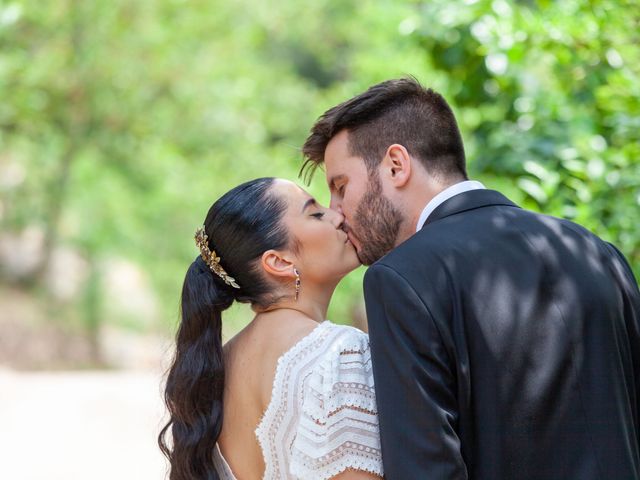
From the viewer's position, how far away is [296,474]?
2439mm

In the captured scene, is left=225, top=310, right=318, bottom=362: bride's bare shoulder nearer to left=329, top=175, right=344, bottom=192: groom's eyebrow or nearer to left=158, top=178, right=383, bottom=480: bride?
left=158, top=178, right=383, bottom=480: bride

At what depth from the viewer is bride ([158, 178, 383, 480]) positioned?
2.41 meters

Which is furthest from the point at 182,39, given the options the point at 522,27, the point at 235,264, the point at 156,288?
the point at 235,264

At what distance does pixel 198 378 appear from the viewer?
2.72 metres

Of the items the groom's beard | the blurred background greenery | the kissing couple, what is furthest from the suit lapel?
the blurred background greenery

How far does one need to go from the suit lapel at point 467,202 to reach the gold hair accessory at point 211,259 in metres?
0.66

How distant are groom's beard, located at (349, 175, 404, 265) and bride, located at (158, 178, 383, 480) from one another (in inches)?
4.9

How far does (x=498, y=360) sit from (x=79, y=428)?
30.7ft

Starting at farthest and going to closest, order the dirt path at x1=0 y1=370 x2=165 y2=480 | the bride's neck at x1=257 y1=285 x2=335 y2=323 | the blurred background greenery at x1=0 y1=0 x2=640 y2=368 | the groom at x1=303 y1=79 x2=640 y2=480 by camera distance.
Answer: the blurred background greenery at x1=0 y1=0 x2=640 y2=368 < the dirt path at x1=0 y1=370 x2=165 y2=480 < the bride's neck at x1=257 y1=285 x2=335 y2=323 < the groom at x1=303 y1=79 x2=640 y2=480

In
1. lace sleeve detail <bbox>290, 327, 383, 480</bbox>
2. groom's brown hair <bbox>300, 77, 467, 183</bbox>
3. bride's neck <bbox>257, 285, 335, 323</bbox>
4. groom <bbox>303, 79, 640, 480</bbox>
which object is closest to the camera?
groom <bbox>303, 79, 640, 480</bbox>

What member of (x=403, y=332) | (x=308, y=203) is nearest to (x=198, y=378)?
(x=308, y=203)

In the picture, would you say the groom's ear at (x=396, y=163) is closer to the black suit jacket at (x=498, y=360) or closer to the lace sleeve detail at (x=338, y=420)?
the black suit jacket at (x=498, y=360)

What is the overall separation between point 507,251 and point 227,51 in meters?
15.8

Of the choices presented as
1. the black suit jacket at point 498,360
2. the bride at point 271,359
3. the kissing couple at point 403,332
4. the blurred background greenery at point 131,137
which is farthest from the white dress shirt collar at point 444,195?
the blurred background greenery at point 131,137
